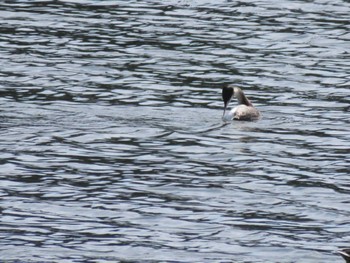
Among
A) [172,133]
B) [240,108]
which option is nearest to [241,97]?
[240,108]

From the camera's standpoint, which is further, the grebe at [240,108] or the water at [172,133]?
the grebe at [240,108]

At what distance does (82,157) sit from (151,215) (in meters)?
4.03

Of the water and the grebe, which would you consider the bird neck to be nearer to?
the grebe

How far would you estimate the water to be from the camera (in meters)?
18.0

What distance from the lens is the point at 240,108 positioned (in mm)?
26906

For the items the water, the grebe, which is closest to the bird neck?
the grebe

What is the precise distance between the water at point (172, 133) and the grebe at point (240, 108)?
23cm

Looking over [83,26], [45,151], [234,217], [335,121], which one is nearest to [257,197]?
[234,217]

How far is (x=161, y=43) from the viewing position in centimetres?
3350

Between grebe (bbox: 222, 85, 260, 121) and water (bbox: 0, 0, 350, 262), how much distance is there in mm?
229

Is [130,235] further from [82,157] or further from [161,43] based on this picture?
[161,43]

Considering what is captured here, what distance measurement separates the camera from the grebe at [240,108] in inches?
1049

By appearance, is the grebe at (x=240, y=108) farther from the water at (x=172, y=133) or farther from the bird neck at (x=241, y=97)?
the water at (x=172, y=133)

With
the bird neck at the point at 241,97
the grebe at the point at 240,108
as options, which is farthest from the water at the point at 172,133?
the bird neck at the point at 241,97
